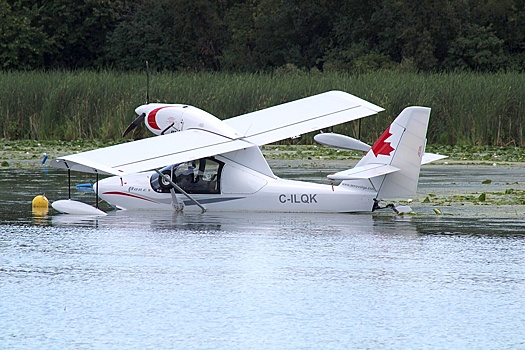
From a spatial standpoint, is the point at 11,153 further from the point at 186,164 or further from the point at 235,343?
the point at 235,343

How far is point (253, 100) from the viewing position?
33188 millimetres

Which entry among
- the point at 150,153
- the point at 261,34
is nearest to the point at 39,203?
the point at 150,153

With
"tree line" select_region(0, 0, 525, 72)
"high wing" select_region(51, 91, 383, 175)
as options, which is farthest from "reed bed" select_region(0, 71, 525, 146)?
"tree line" select_region(0, 0, 525, 72)

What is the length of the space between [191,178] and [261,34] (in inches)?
1710

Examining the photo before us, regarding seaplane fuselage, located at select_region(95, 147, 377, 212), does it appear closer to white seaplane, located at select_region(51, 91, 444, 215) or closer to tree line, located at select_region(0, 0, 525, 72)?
white seaplane, located at select_region(51, 91, 444, 215)

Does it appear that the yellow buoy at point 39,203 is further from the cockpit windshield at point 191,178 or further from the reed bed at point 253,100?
the reed bed at point 253,100

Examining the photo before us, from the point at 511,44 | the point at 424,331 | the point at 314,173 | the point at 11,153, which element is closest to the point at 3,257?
the point at 424,331

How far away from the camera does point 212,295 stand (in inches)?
414

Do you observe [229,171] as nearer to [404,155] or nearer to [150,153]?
[150,153]

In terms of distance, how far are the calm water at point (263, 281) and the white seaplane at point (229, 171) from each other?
0.30 meters

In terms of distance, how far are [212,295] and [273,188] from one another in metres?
5.65

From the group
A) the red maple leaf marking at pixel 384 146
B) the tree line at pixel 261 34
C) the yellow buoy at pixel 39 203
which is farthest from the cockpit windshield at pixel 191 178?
the tree line at pixel 261 34

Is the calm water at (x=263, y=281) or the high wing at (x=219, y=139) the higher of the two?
the high wing at (x=219, y=139)

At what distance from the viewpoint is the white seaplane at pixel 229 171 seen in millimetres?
15430
